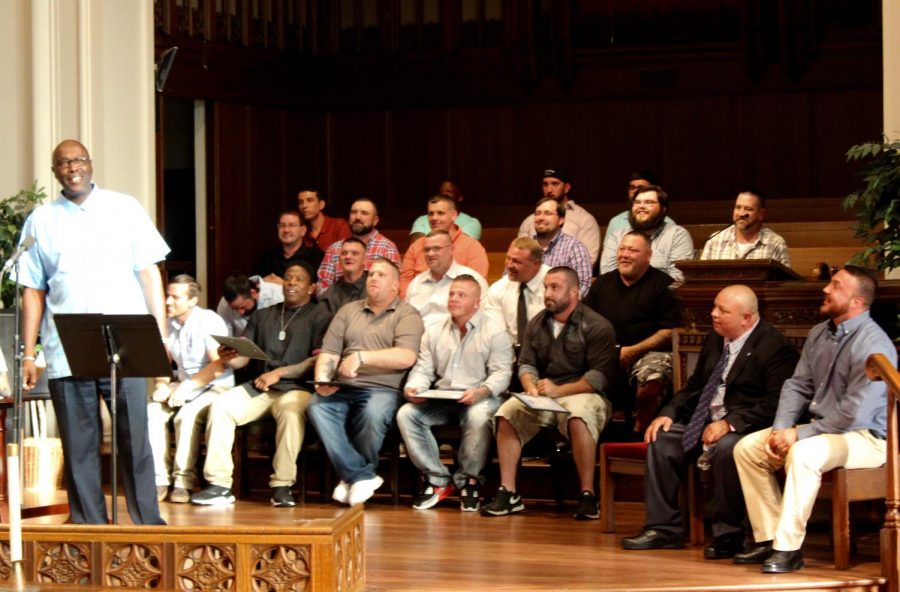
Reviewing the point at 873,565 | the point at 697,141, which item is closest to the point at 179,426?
the point at 873,565

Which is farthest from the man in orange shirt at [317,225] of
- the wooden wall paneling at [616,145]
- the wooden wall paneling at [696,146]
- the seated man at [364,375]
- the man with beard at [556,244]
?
the wooden wall paneling at [696,146]

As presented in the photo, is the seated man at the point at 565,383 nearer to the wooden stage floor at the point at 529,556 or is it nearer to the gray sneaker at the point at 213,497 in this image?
the wooden stage floor at the point at 529,556

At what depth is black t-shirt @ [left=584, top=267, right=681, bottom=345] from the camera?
6.70m

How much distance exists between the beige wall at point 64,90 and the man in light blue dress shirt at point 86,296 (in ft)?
10.1

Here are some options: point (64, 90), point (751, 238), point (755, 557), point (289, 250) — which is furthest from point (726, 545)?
point (64, 90)

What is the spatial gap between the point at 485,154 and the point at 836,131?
2830mm

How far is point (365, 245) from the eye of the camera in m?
8.06

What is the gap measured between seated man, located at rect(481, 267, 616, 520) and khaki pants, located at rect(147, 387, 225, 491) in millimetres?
1516

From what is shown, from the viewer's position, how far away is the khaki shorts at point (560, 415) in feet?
20.5

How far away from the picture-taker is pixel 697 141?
1145 cm

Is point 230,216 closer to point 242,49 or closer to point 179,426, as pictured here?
point 242,49

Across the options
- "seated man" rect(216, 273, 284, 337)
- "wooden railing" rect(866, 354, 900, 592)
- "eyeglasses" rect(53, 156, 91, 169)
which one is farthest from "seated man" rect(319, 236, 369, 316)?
"wooden railing" rect(866, 354, 900, 592)

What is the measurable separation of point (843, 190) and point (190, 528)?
8.06 m

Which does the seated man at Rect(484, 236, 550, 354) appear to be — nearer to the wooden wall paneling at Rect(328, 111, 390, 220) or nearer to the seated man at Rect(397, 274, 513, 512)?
the seated man at Rect(397, 274, 513, 512)
